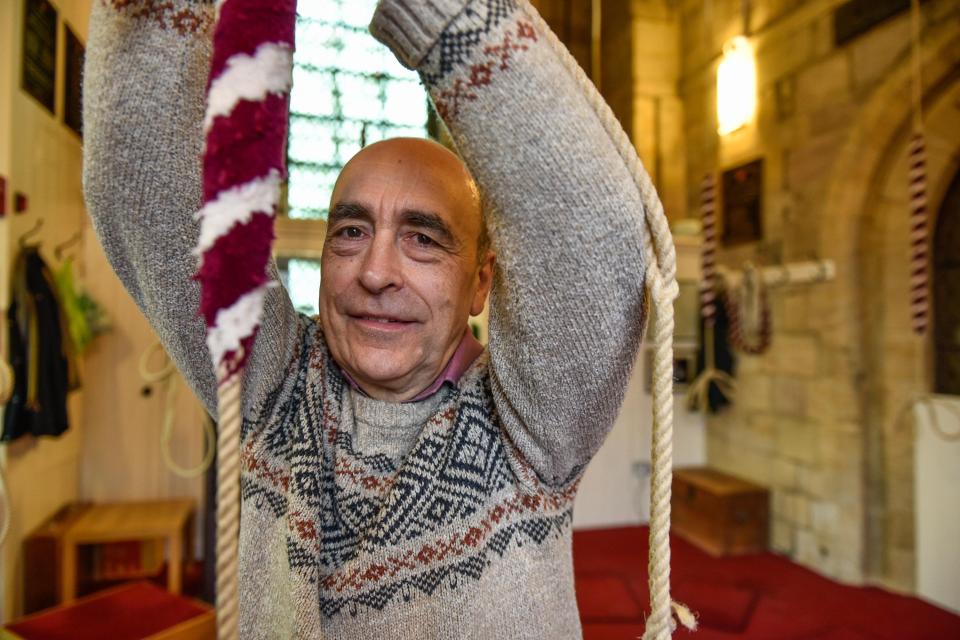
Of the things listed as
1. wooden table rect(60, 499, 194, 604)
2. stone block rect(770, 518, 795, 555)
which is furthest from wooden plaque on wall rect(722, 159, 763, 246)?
wooden table rect(60, 499, 194, 604)

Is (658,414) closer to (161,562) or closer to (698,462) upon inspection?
(161,562)

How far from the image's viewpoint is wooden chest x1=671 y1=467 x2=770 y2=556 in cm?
342

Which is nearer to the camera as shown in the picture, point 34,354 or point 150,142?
point 150,142

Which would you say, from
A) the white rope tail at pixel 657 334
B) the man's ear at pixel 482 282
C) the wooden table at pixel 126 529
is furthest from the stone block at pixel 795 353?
the wooden table at pixel 126 529

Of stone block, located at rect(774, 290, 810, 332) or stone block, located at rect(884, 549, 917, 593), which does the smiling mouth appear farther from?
stone block, located at rect(884, 549, 917, 593)

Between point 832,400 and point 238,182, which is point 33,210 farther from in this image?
point 832,400

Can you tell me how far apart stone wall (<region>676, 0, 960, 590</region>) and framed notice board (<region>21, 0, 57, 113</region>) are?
372 cm

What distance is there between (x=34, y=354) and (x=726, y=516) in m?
3.50

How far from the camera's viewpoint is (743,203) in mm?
3789

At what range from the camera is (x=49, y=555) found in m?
2.54

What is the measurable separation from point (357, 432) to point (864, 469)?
124 inches

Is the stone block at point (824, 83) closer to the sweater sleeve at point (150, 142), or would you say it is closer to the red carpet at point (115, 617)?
the sweater sleeve at point (150, 142)

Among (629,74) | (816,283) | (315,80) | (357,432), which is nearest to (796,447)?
(816,283)

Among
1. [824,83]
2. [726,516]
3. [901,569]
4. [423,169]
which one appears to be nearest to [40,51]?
Answer: [423,169]
